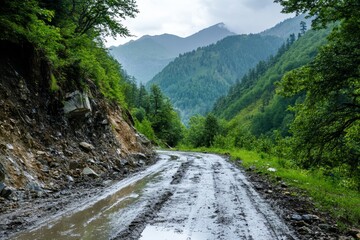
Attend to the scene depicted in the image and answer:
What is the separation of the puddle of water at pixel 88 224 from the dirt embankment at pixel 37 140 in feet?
6.80

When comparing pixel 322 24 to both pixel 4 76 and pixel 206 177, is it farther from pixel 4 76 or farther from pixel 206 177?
pixel 4 76

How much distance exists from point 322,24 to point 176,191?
8148 mm

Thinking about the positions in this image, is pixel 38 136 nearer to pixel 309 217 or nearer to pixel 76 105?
pixel 76 105

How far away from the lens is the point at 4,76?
12.2 m

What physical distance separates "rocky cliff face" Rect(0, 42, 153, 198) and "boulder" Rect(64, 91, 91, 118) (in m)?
0.11

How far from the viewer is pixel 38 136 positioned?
41.7ft

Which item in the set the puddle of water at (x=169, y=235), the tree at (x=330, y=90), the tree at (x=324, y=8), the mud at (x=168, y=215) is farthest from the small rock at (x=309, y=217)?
the tree at (x=324, y=8)

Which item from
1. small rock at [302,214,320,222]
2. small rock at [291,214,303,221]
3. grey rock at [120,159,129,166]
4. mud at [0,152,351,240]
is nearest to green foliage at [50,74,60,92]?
mud at [0,152,351,240]

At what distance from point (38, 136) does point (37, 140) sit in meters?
0.25

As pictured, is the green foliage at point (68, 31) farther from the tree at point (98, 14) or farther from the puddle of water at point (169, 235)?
the puddle of water at point (169, 235)

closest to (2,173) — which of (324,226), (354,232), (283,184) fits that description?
(324,226)

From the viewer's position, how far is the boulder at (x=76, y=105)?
51.3ft

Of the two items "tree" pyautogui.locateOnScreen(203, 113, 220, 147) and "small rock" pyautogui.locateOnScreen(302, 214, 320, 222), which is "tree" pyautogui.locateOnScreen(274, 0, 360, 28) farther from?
"tree" pyautogui.locateOnScreen(203, 113, 220, 147)

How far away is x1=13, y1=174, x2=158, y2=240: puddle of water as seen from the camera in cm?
Result: 605
